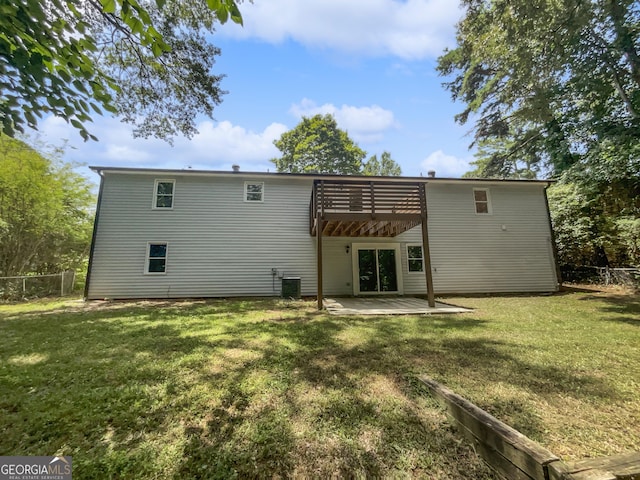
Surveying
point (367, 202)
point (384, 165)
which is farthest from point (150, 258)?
point (384, 165)

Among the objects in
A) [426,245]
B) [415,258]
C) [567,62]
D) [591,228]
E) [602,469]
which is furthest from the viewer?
[591,228]

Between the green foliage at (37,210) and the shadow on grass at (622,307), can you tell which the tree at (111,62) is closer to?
the green foliage at (37,210)

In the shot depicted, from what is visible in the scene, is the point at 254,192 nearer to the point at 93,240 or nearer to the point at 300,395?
the point at 93,240

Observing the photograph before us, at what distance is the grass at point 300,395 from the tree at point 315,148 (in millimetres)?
22469

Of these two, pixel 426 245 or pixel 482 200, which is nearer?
pixel 426 245

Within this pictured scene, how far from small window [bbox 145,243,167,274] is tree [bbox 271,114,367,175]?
687 inches

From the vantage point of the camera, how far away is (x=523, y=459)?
5.26 ft

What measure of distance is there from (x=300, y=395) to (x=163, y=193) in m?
10.5

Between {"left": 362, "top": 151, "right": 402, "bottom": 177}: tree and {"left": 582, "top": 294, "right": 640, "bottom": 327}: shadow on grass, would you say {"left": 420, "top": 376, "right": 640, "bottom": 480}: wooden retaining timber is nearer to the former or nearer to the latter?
{"left": 582, "top": 294, "right": 640, "bottom": 327}: shadow on grass

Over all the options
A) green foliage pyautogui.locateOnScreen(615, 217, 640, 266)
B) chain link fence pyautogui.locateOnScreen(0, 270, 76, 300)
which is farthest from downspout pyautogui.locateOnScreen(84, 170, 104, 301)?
green foliage pyautogui.locateOnScreen(615, 217, 640, 266)

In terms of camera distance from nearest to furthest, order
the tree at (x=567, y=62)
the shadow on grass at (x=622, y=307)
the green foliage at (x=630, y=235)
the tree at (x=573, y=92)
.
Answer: the shadow on grass at (x=622, y=307)
the tree at (x=567, y=62)
the tree at (x=573, y=92)
the green foliage at (x=630, y=235)

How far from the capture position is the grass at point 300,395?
1.97m

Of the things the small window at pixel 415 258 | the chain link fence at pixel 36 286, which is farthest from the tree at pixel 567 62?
the chain link fence at pixel 36 286

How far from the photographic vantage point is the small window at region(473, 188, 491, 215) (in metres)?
12.0
